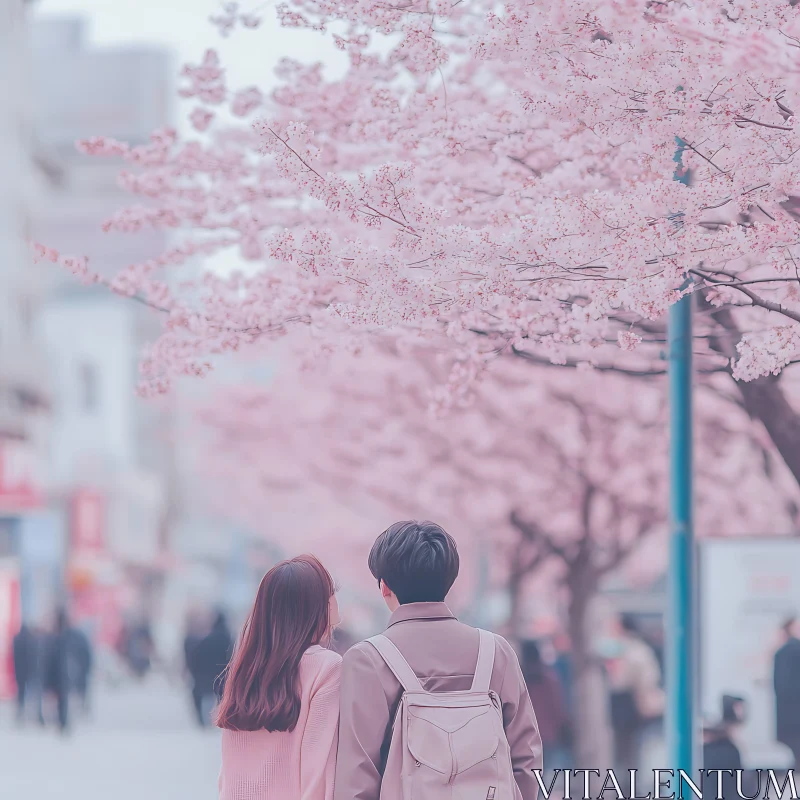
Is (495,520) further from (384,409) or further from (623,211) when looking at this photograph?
(623,211)

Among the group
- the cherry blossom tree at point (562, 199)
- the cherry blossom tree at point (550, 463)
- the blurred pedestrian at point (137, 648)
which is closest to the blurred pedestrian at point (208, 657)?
the cherry blossom tree at point (550, 463)

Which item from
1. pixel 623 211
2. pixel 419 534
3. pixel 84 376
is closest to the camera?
pixel 419 534

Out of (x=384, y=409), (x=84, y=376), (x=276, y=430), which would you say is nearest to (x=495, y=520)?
(x=384, y=409)

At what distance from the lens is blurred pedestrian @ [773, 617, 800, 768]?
28.7 feet

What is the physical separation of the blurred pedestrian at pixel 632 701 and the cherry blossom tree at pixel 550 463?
0.29 meters

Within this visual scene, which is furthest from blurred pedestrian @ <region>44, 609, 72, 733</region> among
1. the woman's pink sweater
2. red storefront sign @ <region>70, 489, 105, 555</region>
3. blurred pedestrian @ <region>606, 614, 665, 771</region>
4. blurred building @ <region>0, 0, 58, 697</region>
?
red storefront sign @ <region>70, 489, 105, 555</region>

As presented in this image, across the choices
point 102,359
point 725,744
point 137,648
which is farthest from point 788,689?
point 102,359

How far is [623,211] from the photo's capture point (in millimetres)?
4484

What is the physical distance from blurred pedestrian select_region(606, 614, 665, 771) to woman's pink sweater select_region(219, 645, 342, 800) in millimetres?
9718

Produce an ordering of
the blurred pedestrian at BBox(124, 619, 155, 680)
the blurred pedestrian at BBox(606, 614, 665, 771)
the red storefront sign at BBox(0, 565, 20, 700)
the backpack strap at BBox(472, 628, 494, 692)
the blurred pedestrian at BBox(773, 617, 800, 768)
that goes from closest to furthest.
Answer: the backpack strap at BBox(472, 628, 494, 692)
the blurred pedestrian at BBox(773, 617, 800, 768)
the blurred pedestrian at BBox(606, 614, 665, 771)
the red storefront sign at BBox(0, 565, 20, 700)
the blurred pedestrian at BBox(124, 619, 155, 680)

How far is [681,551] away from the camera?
6047 mm

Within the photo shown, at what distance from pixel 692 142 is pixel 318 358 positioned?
2.87 m

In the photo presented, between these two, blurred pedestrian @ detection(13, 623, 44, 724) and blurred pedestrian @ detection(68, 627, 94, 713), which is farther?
blurred pedestrian @ detection(68, 627, 94, 713)

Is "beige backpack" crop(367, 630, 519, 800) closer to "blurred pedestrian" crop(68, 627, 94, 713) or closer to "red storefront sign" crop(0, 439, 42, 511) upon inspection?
"blurred pedestrian" crop(68, 627, 94, 713)
